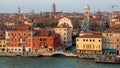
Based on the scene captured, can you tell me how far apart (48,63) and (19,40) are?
4620 millimetres

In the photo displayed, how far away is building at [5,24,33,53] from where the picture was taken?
24.3 meters

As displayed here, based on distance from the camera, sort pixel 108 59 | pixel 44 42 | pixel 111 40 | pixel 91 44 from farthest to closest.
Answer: pixel 44 42, pixel 111 40, pixel 91 44, pixel 108 59

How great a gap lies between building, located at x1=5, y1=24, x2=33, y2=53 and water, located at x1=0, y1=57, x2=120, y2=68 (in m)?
1.90

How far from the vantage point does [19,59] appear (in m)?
22.0

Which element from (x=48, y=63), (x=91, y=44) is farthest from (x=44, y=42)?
(x=48, y=63)

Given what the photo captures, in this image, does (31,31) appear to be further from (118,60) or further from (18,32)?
(118,60)

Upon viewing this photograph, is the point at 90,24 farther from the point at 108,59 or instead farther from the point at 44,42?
the point at 108,59

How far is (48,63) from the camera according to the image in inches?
805

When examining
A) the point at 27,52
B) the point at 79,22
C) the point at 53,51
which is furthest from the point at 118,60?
the point at 79,22

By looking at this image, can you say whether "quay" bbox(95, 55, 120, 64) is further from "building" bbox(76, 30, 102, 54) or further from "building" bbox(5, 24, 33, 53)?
"building" bbox(5, 24, 33, 53)

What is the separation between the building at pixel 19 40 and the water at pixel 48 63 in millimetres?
1897

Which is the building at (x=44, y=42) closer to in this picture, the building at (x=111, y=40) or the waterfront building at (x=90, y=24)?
the building at (x=111, y=40)

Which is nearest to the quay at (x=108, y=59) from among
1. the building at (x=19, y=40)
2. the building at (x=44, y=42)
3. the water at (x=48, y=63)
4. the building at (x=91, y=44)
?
the water at (x=48, y=63)

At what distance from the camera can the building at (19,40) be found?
24.3 m
